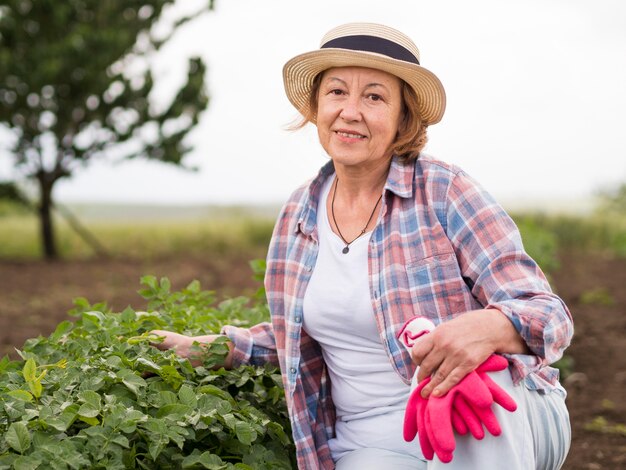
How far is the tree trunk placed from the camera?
52.3ft

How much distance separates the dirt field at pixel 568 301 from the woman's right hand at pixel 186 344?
2335 mm

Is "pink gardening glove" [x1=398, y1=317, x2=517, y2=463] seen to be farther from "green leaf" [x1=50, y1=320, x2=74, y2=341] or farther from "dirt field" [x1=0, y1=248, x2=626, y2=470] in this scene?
"dirt field" [x1=0, y1=248, x2=626, y2=470]

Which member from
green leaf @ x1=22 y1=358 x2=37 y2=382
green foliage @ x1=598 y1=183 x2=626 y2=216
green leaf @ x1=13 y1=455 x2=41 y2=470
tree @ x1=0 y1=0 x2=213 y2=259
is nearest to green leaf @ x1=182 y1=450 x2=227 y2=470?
green leaf @ x1=13 y1=455 x2=41 y2=470

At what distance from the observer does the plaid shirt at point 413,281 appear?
7.63 ft

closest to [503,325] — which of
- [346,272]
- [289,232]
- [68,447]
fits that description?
[346,272]

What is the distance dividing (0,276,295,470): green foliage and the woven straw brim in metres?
1.01

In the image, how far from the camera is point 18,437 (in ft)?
7.41

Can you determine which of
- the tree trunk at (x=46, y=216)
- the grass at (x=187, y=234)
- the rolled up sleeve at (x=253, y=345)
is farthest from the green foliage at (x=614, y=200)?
the rolled up sleeve at (x=253, y=345)

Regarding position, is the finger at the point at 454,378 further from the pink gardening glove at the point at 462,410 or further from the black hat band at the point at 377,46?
the black hat band at the point at 377,46

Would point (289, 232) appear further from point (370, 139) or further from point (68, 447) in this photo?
point (68, 447)

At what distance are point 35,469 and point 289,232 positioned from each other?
1.22 metres

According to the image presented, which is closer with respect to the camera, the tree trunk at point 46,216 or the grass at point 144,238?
the tree trunk at point 46,216

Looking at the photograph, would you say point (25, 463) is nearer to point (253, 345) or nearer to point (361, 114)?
point (253, 345)

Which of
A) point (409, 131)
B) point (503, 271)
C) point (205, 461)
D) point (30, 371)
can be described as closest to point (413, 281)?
point (503, 271)
